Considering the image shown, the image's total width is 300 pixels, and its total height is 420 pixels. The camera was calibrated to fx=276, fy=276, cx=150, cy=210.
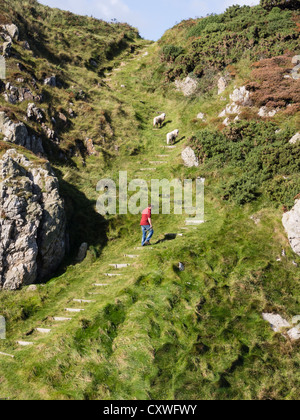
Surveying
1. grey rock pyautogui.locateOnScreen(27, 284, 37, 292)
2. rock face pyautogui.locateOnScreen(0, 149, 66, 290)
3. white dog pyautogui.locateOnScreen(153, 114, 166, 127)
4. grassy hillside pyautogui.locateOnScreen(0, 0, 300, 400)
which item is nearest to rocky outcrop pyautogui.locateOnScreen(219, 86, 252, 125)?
grassy hillside pyautogui.locateOnScreen(0, 0, 300, 400)

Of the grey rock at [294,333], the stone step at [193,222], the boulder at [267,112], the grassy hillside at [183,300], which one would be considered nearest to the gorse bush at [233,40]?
the boulder at [267,112]

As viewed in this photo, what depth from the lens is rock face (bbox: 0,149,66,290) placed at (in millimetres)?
13617

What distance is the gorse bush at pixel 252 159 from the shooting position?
1825 centimetres

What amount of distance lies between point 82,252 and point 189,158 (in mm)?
12769

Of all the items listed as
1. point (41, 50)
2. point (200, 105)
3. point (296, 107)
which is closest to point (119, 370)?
point (296, 107)

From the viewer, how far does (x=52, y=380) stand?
8891 mm

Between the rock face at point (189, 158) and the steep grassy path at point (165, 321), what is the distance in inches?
244

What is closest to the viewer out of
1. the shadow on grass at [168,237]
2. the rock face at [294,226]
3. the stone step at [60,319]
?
the stone step at [60,319]

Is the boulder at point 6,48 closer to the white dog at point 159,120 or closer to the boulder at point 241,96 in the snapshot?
the white dog at point 159,120

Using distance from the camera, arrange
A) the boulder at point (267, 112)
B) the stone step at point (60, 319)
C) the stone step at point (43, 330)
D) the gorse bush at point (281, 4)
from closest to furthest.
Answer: the stone step at point (43, 330) < the stone step at point (60, 319) < the boulder at point (267, 112) < the gorse bush at point (281, 4)

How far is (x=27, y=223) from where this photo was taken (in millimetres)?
14336

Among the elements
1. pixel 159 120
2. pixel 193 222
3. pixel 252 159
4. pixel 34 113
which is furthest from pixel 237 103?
pixel 34 113

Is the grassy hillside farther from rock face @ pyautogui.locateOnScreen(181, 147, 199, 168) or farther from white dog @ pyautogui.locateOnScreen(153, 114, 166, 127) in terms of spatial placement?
white dog @ pyautogui.locateOnScreen(153, 114, 166, 127)
